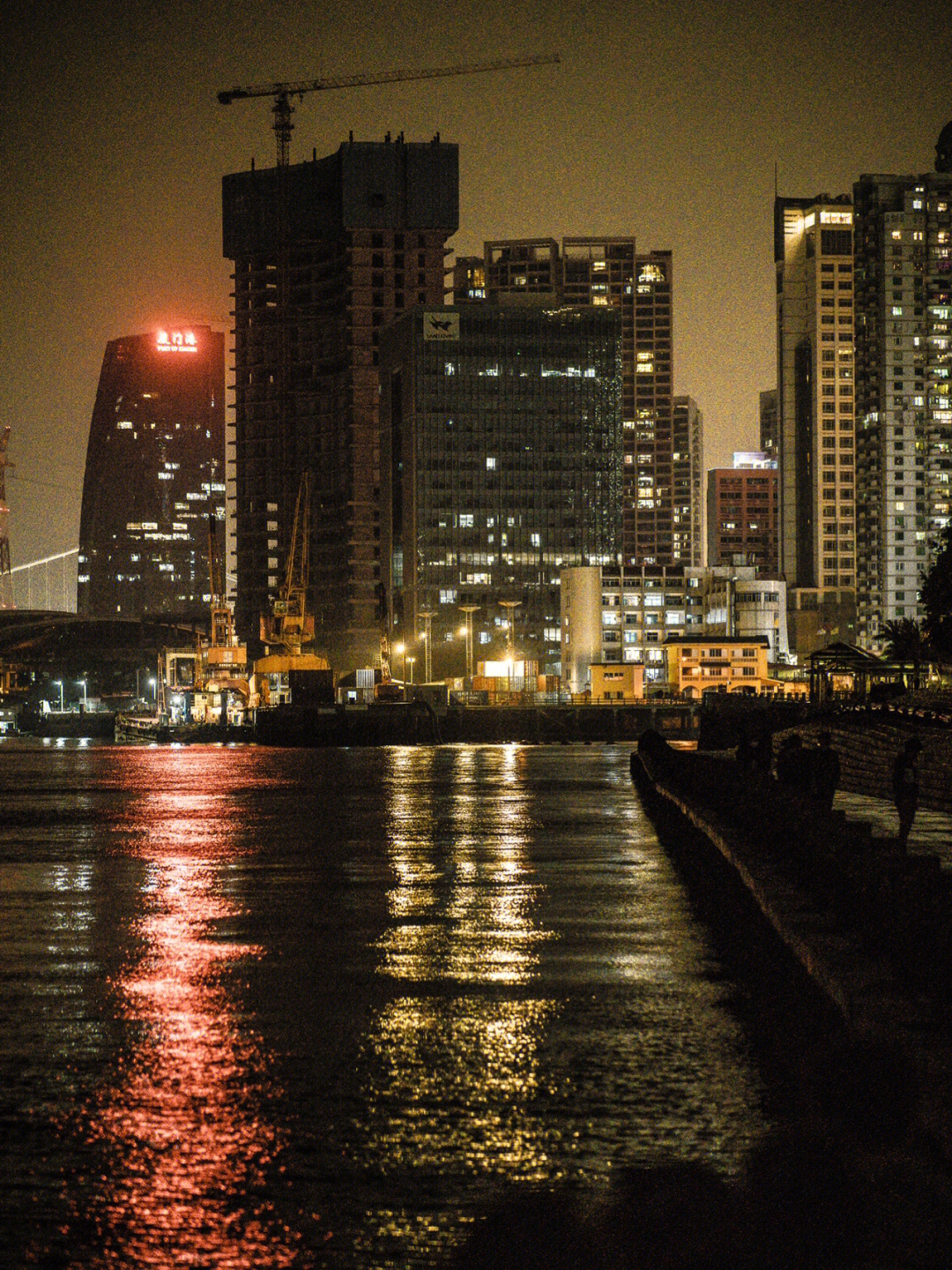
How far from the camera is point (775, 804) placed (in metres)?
26.7

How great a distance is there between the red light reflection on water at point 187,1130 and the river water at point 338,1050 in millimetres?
26

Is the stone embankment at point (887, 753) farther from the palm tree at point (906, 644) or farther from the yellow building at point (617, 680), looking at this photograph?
the yellow building at point (617, 680)

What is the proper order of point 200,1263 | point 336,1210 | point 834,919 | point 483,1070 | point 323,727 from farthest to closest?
point 323,727, point 834,919, point 483,1070, point 336,1210, point 200,1263

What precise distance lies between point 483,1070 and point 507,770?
6701 centimetres

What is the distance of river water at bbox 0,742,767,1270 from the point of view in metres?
9.62

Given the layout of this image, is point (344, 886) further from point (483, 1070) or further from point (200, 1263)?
point (200, 1263)

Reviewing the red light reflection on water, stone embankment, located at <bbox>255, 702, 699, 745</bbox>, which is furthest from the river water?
stone embankment, located at <bbox>255, 702, 699, 745</bbox>

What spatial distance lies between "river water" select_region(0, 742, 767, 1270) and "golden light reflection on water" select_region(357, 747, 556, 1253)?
0.04m

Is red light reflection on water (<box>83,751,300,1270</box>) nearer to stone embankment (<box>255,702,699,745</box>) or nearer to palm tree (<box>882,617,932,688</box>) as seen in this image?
stone embankment (<box>255,702,699,745</box>)

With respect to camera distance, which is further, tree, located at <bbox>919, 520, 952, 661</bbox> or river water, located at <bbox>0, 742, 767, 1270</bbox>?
tree, located at <bbox>919, 520, 952, 661</bbox>

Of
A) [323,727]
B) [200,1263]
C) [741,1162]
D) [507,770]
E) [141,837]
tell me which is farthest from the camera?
[323,727]

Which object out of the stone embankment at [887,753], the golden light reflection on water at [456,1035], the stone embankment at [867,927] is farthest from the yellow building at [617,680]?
the stone embankment at [867,927]

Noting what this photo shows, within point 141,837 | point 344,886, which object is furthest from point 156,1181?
point 141,837

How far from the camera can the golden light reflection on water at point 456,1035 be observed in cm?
1056
